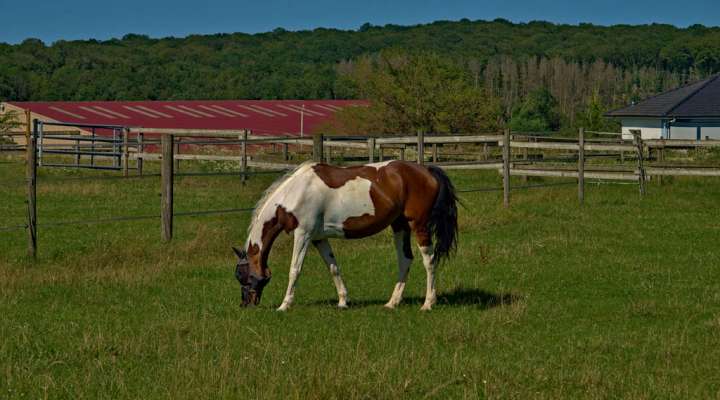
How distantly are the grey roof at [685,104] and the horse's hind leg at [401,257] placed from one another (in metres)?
43.4

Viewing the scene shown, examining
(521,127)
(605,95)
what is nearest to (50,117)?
(521,127)

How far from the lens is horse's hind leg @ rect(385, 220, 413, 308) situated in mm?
10484

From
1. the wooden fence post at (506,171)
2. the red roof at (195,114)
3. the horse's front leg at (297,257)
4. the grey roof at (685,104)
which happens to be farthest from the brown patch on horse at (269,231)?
the red roof at (195,114)

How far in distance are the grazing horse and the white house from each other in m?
41.9

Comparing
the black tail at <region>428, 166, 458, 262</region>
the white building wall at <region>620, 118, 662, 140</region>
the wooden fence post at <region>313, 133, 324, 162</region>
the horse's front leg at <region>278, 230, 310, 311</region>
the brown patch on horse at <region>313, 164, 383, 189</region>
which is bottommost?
the horse's front leg at <region>278, 230, 310, 311</region>

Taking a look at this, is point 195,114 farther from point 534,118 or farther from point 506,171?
point 506,171

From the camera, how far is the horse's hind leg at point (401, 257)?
34.4 ft

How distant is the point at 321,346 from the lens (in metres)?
8.60

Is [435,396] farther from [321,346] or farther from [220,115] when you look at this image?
[220,115]

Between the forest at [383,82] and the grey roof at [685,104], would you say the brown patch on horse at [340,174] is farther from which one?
the grey roof at [685,104]

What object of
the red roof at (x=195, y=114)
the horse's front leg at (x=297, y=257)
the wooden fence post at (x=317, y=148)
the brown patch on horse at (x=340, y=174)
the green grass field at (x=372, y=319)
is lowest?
the green grass field at (x=372, y=319)

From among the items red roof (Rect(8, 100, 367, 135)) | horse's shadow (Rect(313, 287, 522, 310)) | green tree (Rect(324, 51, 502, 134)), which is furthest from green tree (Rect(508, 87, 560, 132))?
horse's shadow (Rect(313, 287, 522, 310))

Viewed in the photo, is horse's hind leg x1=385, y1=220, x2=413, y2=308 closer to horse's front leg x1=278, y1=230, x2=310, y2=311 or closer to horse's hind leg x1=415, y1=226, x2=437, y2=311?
horse's hind leg x1=415, y1=226, x2=437, y2=311

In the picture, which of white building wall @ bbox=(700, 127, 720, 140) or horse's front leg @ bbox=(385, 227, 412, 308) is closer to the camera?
horse's front leg @ bbox=(385, 227, 412, 308)
